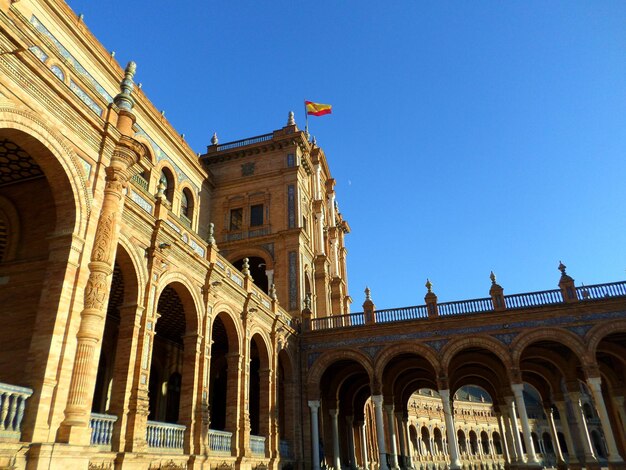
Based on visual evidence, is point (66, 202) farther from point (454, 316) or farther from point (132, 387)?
point (454, 316)

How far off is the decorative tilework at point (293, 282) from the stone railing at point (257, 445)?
7.67 m

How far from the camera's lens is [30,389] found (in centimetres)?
793

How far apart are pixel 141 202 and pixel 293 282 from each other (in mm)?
13249

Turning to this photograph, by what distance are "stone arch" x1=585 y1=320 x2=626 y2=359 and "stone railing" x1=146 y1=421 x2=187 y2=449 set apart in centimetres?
1628

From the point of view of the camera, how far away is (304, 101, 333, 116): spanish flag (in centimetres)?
3167

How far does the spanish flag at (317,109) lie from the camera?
31.7 meters

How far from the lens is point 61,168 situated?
9.23 m

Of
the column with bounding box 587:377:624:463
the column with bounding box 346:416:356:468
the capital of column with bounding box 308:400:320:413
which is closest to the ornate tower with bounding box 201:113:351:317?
the capital of column with bounding box 308:400:320:413

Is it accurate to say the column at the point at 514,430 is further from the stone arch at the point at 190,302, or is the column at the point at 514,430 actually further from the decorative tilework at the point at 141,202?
the decorative tilework at the point at 141,202

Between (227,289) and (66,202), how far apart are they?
8345 mm

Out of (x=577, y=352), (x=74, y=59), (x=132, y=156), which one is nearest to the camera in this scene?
(x=132, y=156)

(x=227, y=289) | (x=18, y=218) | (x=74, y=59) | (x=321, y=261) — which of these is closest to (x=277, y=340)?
(x=227, y=289)

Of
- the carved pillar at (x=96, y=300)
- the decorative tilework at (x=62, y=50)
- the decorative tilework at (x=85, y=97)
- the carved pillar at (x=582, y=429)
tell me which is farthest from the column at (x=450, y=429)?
the decorative tilework at (x=62, y=50)

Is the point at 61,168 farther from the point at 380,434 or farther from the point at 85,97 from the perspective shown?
the point at 380,434
